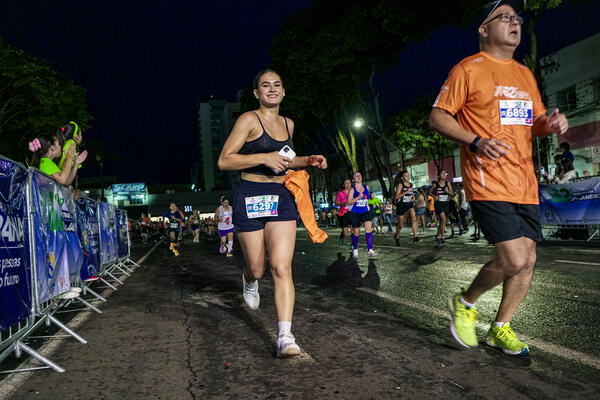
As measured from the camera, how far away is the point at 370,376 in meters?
2.74

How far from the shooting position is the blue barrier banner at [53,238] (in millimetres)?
4141

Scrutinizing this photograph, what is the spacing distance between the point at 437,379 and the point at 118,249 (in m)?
9.03

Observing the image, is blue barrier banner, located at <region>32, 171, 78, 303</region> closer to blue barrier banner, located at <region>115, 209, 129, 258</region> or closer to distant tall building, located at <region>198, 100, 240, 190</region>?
blue barrier banner, located at <region>115, 209, 129, 258</region>

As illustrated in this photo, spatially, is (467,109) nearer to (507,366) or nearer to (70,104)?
(507,366)

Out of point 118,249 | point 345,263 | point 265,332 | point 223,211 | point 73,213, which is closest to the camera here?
point 265,332

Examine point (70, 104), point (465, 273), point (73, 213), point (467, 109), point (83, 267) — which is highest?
point (70, 104)

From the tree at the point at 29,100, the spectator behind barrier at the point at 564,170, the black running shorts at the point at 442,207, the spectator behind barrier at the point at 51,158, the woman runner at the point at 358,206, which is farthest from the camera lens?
the tree at the point at 29,100

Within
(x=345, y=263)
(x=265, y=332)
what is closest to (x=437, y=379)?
(x=265, y=332)

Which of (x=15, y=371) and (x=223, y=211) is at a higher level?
(x=223, y=211)

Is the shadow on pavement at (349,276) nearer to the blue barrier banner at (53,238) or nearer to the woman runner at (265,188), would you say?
A: the woman runner at (265,188)

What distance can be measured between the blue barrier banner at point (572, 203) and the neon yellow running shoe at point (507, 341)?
30.6 feet

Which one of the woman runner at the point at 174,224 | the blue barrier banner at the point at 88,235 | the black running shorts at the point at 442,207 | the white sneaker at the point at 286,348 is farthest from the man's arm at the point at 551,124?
the woman runner at the point at 174,224

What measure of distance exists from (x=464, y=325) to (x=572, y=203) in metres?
10.1

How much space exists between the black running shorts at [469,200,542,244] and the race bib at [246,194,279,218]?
148 cm
